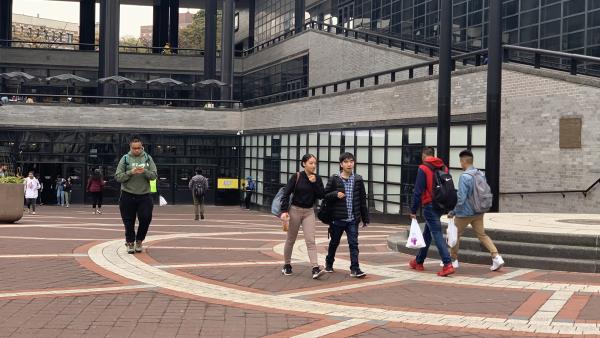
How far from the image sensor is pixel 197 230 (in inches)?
706

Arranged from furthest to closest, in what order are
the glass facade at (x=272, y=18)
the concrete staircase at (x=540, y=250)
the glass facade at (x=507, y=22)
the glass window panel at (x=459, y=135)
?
the glass facade at (x=272, y=18), the glass facade at (x=507, y=22), the glass window panel at (x=459, y=135), the concrete staircase at (x=540, y=250)

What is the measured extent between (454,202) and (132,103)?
3207cm

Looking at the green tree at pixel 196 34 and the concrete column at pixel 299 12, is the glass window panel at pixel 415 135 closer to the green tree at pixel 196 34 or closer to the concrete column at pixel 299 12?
the concrete column at pixel 299 12

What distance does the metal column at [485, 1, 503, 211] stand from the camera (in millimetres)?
16250

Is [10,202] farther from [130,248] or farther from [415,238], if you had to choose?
[415,238]

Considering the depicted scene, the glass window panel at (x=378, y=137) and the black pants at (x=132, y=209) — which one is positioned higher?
the glass window panel at (x=378, y=137)

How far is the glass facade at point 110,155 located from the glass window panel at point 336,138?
472 inches

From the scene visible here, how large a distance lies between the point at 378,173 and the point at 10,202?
38.8 feet

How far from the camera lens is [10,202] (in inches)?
725

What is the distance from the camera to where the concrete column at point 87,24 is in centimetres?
5406

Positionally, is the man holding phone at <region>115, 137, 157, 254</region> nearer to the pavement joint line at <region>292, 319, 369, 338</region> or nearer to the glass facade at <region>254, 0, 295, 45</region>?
the pavement joint line at <region>292, 319, 369, 338</region>

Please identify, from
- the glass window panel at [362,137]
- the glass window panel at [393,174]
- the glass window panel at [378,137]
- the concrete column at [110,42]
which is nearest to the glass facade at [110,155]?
the concrete column at [110,42]

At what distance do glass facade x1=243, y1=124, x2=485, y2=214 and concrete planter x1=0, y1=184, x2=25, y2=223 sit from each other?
37.5 ft

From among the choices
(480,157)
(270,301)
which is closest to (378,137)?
(480,157)
